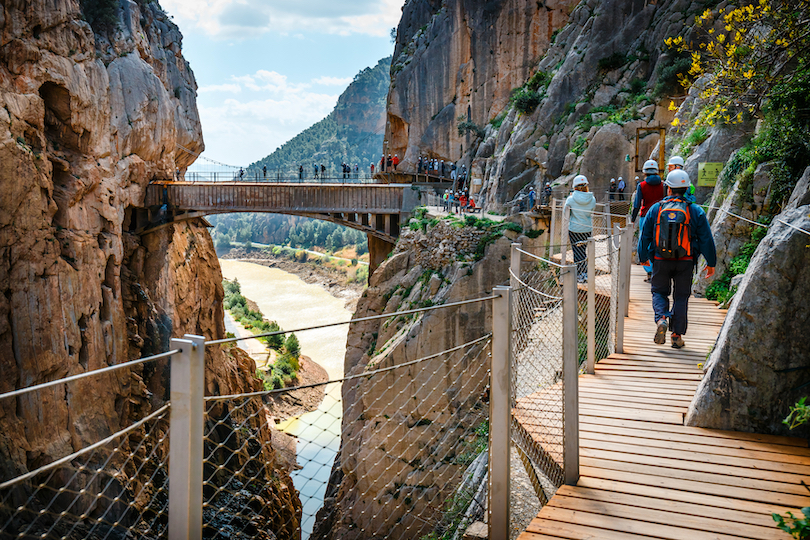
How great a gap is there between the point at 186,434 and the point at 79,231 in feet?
51.5

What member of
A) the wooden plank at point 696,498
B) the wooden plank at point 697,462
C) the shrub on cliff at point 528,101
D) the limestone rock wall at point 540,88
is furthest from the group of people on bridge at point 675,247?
the shrub on cliff at point 528,101

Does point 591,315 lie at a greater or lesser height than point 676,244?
lesser

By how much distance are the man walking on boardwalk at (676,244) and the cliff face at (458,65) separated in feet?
82.6

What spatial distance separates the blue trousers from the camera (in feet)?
17.7

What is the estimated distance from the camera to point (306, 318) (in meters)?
50.9

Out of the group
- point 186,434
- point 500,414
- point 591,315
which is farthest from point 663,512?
point 591,315

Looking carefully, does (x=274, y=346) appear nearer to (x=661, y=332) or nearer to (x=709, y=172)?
(x=709, y=172)

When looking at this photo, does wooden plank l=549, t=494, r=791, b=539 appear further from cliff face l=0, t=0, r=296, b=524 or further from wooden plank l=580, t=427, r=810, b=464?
cliff face l=0, t=0, r=296, b=524

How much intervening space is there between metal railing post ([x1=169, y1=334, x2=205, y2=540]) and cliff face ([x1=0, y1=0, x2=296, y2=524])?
12.0 metres

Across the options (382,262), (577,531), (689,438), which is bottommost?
(382,262)

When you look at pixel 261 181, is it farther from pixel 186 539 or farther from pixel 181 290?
pixel 186 539

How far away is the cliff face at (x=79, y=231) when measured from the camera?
1348cm

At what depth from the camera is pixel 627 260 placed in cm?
714

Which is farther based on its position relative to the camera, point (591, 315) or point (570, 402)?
point (591, 315)
